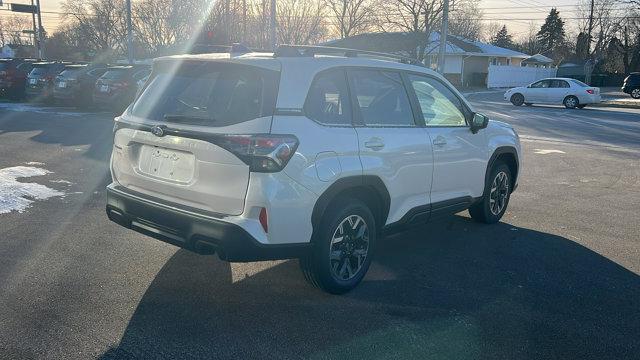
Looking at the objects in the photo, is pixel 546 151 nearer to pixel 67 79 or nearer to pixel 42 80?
pixel 67 79

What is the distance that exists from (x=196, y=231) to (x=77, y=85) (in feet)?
57.3

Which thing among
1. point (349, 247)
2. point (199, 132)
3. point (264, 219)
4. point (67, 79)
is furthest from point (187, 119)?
point (67, 79)

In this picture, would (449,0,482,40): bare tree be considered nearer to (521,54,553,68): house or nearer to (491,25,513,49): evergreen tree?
(521,54,553,68): house

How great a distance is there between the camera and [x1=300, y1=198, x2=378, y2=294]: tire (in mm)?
4027

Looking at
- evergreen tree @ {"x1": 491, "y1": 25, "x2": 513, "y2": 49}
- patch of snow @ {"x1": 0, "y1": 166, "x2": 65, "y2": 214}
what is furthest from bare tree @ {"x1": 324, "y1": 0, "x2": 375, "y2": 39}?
evergreen tree @ {"x1": 491, "y1": 25, "x2": 513, "y2": 49}

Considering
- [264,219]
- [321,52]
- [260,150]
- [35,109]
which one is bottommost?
[35,109]

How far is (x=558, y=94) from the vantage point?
27.7 metres

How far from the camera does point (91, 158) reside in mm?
9914

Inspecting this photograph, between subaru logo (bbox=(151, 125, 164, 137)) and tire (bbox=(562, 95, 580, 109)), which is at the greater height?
subaru logo (bbox=(151, 125, 164, 137))

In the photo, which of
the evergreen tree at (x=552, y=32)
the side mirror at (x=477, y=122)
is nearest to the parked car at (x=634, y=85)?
the side mirror at (x=477, y=122)

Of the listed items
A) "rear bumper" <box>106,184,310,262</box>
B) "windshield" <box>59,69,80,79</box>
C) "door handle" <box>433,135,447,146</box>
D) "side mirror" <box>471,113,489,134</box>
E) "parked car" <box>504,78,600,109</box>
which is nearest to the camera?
"rear bumper" <box>106,184,310,262</box>

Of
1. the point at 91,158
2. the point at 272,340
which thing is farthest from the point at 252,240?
the point at 91,158

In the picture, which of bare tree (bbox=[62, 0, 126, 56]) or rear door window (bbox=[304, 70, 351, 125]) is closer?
rear door window (bbox=[304, 70, 351, 125])

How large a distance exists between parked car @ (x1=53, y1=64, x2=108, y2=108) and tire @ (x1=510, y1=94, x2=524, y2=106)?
20300mm
